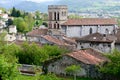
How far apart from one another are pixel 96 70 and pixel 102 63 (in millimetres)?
1455

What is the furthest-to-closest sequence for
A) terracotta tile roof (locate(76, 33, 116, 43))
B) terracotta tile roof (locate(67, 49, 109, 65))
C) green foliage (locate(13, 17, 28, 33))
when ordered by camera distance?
1. green foliage (locate(13, 17, 28, 33))
2. terracotta tile roof (locate(76, 33, 116, 43))
3. terracotta tile roof (locate(67, 49, 109, 65))

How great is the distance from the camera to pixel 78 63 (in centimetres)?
4641

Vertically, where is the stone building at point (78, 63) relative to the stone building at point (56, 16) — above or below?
below

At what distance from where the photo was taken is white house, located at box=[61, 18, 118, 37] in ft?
269

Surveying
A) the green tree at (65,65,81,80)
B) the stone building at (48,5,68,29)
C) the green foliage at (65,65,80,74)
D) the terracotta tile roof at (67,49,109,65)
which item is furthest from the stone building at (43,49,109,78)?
the stone building at (48,5,68,29)

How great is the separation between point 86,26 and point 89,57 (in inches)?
1338

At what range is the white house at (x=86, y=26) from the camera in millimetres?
82062

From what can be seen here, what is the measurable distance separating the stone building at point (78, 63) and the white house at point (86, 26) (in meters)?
32.0

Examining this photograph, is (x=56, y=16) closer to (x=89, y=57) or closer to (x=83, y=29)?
(x=83, y=29)

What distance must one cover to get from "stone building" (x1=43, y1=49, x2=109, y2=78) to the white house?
105ft

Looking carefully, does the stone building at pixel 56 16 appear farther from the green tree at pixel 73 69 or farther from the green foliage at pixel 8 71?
the green foliage at pixel 8 71

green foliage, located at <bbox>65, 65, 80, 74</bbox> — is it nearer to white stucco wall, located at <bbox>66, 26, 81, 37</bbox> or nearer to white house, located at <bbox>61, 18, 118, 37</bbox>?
white house, located at <bbox>61, 18, 118, 37</bbox>

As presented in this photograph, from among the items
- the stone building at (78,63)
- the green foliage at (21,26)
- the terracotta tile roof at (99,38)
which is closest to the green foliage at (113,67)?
the stone building at (78,63)

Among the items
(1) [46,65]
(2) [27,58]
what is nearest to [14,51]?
(2) [27,58]
